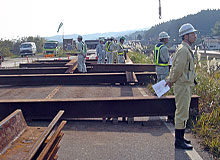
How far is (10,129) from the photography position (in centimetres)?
351

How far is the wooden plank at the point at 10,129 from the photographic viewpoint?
3278 millimetres

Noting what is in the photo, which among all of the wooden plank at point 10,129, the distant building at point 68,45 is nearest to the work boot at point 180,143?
the wooden plank at point 10,129

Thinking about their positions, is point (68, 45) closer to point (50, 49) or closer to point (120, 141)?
point (50, 49)

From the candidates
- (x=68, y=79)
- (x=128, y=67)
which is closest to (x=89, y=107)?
(x=68, y=79)

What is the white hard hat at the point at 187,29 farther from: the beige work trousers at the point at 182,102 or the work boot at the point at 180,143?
the work boot at the point at 180,143

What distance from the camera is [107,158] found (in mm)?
3904

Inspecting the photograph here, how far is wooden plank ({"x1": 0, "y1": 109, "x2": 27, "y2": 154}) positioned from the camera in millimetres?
3278

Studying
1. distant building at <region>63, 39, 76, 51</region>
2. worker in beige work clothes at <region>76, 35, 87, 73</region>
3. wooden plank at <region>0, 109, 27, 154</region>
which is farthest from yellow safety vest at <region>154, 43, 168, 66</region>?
distant building at <region>63, 39, 76, 51</region>

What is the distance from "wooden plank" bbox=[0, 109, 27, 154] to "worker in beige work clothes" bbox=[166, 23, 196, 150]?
8.64 ft

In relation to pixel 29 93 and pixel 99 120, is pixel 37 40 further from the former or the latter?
pixel 99 120

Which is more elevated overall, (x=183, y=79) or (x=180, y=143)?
(x=183, y=79)

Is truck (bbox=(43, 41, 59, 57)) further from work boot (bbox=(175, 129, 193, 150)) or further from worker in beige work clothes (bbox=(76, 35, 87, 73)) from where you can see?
work boot (bbox=(175, 129, 193, 150))

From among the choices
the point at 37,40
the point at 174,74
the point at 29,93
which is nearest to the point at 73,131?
the point at 174,74

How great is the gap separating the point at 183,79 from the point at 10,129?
288 centimetres
